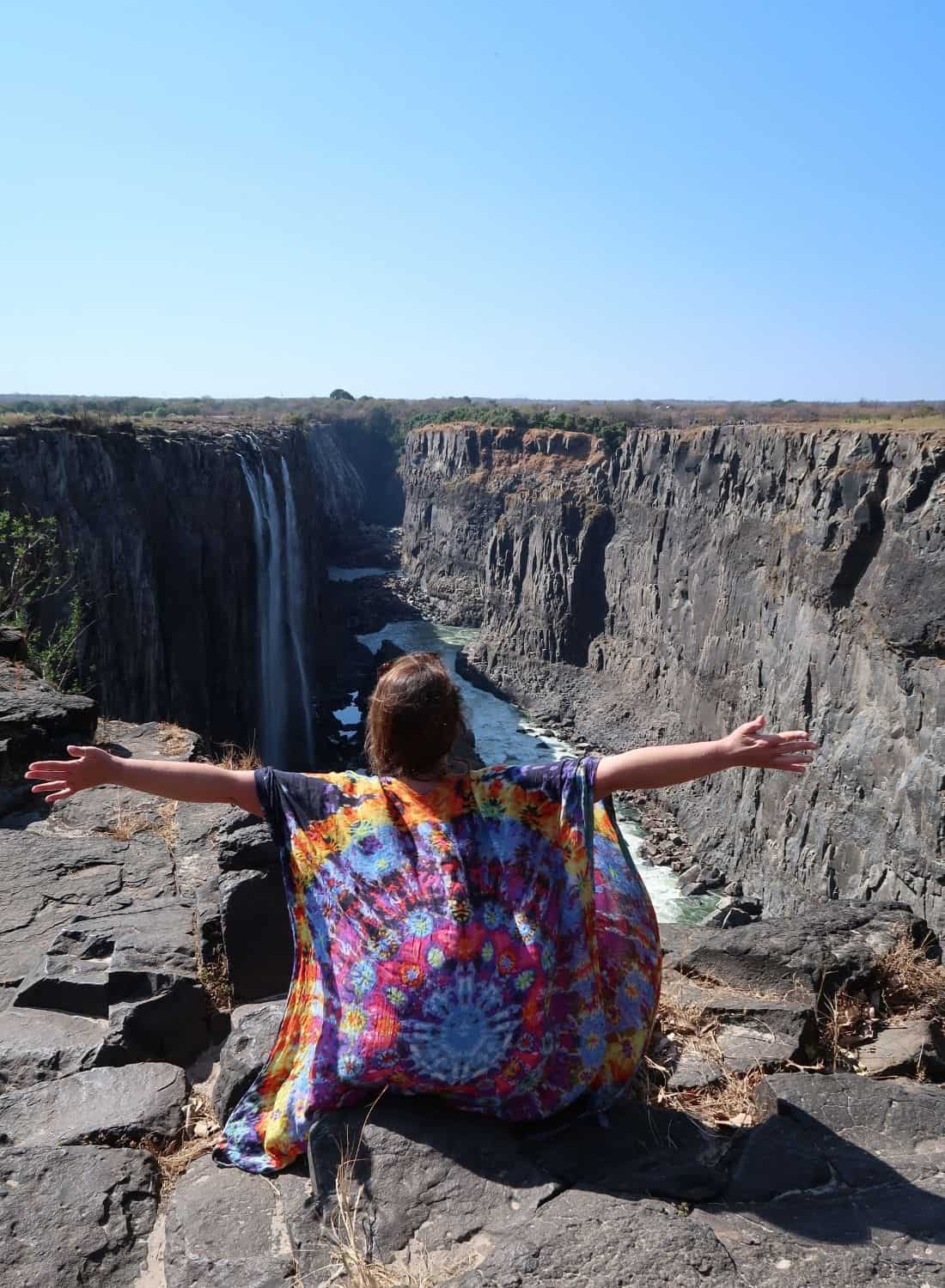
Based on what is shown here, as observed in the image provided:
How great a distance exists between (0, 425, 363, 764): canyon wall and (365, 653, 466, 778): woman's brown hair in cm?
1760

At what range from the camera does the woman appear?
10.8ft

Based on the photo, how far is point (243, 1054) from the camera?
4.21 metres

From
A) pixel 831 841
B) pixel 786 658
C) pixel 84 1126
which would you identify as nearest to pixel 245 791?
pixel 84 1126

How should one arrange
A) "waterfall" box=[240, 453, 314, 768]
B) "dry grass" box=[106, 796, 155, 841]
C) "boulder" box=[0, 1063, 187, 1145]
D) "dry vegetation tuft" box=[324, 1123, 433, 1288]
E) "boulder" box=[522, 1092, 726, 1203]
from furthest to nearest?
1. "waterfall" box=[240, 453, 314, 768]
2. "dry grass" box=[106, 796, 155, 841]
3. "boulder" box=[0, 1063, 187, 1145]
4. "boulder" box=[522, 1092, 726, 1203]
5. "dry vegetation tuft" box=[324, 1123, 433, 1288]

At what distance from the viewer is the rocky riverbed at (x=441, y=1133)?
287 cm

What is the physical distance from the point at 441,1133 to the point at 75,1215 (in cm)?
139

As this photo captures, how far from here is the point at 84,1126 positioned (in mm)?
4113

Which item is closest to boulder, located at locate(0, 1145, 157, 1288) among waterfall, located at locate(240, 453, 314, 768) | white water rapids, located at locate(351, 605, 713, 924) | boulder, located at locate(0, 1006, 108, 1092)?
boulder, located at locate(0, 1006, 108, 1092)

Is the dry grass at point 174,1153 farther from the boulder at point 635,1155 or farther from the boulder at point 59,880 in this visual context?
the boulder at point 59,880

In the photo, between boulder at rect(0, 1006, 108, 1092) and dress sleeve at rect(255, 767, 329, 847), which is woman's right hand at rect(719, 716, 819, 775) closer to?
dress sleeve at rect(255, 767, 329, 847)

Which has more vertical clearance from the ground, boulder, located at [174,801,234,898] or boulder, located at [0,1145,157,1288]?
boulder, located at [0,1145,157,1288]

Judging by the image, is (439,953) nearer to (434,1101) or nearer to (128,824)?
(434,1101)

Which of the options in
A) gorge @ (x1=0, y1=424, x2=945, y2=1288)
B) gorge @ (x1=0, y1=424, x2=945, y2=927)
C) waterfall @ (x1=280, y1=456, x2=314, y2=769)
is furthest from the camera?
waterfall @ (x1=280, y1=456, x2=314, y2=769)

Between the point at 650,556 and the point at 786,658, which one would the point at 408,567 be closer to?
the point at 650,556
